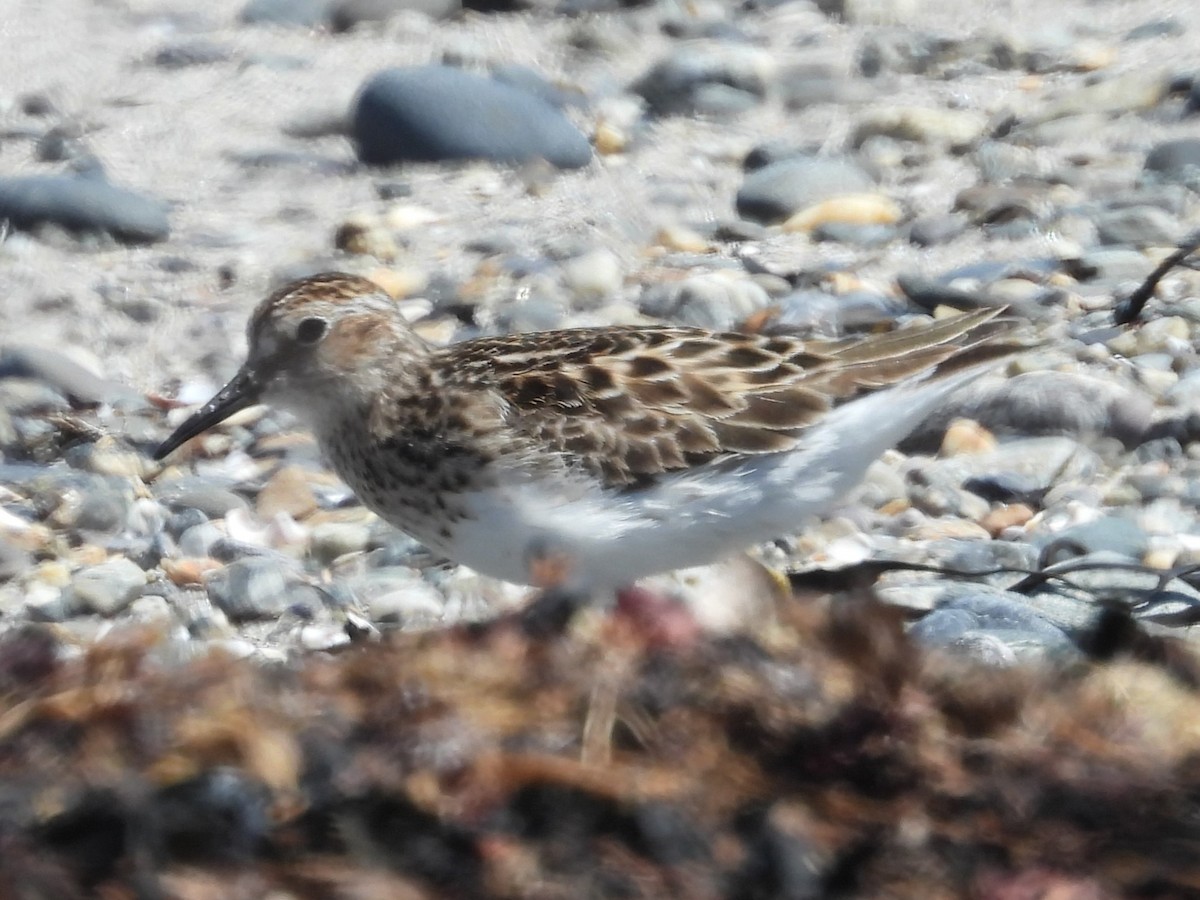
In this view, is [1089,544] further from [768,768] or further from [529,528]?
[768,768]

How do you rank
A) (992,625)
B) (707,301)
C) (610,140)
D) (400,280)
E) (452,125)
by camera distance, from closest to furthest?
(992,625)
(707,301)
(400,280)
(452,125)
(610,140)

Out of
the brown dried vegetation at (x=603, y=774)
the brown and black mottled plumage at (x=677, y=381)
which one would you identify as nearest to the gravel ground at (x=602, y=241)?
the brown and black mottled plumage at (x=677, y=381)

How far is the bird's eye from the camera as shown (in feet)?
A: 14.8

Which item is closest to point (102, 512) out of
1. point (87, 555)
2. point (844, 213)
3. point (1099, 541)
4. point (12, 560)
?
point (87, 555)

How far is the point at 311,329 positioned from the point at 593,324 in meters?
1.70

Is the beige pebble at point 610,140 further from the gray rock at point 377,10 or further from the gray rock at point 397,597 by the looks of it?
the gray rock at point 397,597

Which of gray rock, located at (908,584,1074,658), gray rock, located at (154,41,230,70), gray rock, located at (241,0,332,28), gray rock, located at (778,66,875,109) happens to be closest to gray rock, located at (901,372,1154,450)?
gray rock, located at (908,584,1074,658)

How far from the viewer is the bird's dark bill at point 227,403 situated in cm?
458

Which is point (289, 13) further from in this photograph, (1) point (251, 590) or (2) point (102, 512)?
(1) point (251, 590)

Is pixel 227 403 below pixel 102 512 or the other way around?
the other way around

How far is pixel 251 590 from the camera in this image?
15.1ft

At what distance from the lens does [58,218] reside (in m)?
6.76

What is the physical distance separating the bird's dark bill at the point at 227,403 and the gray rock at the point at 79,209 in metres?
2.34

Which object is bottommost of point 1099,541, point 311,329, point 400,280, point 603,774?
point 400,280
